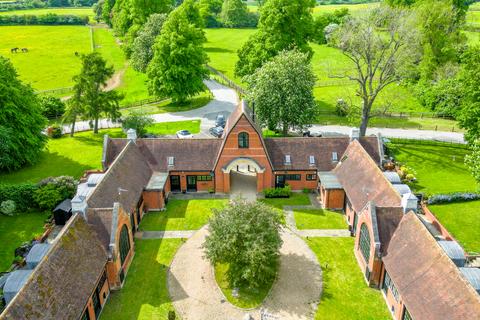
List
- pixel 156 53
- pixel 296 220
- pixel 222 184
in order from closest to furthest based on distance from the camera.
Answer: pixel 296 220, pixel 222 184, pixel 156 53

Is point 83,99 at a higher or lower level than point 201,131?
higher

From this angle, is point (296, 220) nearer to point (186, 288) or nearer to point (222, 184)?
point (222, 184)

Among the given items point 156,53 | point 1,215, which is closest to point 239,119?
point 1,215

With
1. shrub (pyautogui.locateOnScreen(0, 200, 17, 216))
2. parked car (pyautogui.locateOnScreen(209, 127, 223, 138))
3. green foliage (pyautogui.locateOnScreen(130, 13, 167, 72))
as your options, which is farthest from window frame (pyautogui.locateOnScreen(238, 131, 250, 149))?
green foliage (pyautogui.locateOnScreen(130, 13, 167, 72))

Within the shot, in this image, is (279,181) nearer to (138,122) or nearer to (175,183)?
(175,183)

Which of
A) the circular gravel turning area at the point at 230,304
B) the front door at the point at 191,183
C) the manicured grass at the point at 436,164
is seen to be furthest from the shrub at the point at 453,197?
the front door at the point at 191,183

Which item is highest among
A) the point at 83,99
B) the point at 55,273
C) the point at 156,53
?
the point at 156,53

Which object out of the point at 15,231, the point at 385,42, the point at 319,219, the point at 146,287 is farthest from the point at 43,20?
the point at 146,287

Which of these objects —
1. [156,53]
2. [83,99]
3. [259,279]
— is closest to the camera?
[259,279]
